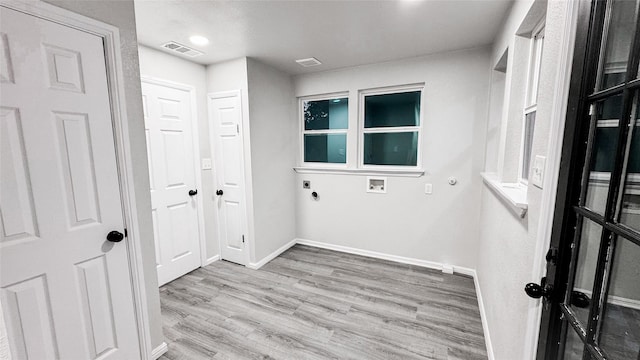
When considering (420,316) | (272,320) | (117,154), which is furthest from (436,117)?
(117,154)

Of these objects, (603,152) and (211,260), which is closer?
(603,152)

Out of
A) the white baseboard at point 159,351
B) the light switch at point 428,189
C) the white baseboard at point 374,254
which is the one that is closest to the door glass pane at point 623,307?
the white baseboard at point 159,351

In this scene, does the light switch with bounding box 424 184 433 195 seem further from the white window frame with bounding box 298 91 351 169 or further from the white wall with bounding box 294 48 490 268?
the white window frame with bounding box 298 91 351 169

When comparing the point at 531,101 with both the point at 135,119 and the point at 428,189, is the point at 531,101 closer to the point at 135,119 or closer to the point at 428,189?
the point at 428,189

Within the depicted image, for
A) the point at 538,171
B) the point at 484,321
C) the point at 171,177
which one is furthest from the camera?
the point at 171,177

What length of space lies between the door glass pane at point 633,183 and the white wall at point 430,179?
2.44m

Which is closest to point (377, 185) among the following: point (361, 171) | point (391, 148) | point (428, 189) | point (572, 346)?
point (361, 171)

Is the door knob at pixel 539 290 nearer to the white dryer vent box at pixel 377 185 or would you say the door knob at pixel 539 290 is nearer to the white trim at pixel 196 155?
the white dryer vent box at pixel 377 185

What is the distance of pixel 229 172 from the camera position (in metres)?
3.23

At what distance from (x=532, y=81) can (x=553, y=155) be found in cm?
132

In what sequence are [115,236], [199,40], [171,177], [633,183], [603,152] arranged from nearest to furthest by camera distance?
[633,183] < [603,152] < [115,236] < [199,40] < [171,177]

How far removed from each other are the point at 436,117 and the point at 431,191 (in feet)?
2.86

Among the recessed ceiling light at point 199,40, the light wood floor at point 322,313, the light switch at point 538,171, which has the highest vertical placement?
the recessed ceiling light at point 199,40

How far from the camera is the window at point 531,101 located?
5.65 ft
